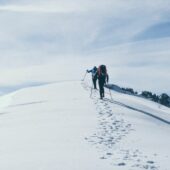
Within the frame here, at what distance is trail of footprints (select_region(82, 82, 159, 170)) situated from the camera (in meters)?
12.3

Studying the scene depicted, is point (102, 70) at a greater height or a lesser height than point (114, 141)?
greater

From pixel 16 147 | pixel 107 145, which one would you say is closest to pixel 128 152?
pixel 107 145

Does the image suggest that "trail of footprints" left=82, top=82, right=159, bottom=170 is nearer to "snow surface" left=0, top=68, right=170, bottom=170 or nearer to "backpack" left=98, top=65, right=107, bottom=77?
"snow surface" left=0, top=68, right=170, bottom=170

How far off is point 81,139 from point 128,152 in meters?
2.23

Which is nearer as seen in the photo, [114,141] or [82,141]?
[82,141]

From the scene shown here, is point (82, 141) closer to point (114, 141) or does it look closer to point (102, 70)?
point (114, 141)

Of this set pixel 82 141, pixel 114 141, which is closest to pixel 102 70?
pixel 114 141

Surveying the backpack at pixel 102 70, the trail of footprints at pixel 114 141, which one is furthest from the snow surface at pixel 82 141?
the backpack at pixel 102 70

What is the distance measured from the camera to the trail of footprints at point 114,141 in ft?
40.3

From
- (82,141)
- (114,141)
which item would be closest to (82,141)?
(82,141)

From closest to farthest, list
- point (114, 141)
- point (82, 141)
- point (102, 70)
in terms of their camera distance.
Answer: point (82, 141)
point (114, 141)
point (102, 70)

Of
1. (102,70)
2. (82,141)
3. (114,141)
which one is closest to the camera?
(82,141)

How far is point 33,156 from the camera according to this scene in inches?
512

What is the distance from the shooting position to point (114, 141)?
15.3 meters
